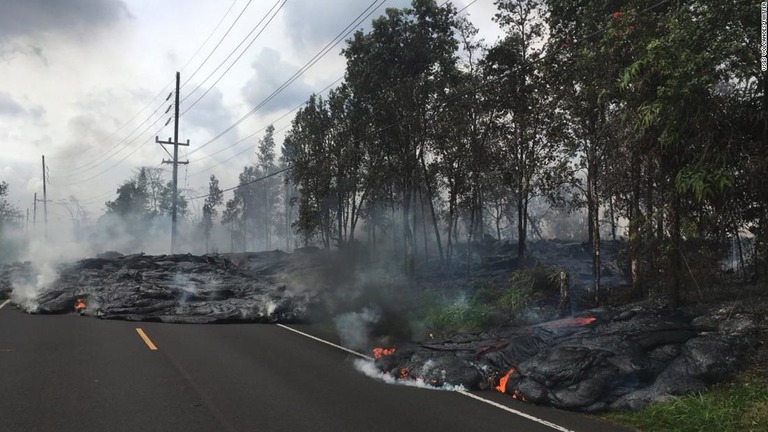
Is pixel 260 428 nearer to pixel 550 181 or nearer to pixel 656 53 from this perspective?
pixel 656 53

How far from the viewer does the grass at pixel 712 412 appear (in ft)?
17.6

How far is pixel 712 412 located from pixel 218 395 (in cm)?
617

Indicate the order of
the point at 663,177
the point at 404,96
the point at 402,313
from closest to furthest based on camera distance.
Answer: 1. the point at 663,177
2. the point at 402,313
3. the point at 404,96

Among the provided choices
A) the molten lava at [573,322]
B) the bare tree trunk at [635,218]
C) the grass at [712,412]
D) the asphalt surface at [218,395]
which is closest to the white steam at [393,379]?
the asphalt surface at [218,395]

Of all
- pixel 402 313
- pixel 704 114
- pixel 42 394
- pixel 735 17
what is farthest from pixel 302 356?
pixel 735 17

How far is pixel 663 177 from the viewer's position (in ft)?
29.5

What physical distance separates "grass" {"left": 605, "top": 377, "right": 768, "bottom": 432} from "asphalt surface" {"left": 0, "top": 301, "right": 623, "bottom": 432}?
25.1 inches

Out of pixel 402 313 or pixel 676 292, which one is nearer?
→ pixel 676 292

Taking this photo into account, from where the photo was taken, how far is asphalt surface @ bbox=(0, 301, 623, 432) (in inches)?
220

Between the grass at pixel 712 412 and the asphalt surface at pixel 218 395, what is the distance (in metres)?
0.64

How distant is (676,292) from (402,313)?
301 inches

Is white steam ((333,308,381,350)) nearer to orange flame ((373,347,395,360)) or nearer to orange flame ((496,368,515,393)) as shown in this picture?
orange flame ((373,347,395,360))

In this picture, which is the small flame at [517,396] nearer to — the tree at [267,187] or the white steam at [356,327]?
the white steam at [356,327]

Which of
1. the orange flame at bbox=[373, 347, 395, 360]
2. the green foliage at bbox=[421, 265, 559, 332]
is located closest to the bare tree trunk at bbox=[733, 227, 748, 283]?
the green foliage at bbox=[421, 265, 559, 332]
